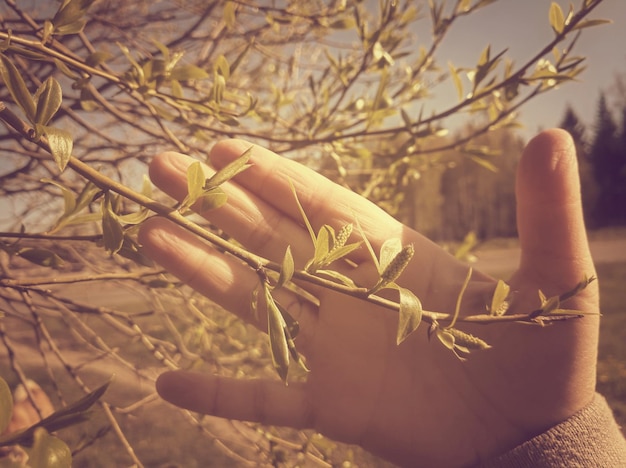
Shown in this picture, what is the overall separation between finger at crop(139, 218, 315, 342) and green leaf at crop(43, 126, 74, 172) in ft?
1.37

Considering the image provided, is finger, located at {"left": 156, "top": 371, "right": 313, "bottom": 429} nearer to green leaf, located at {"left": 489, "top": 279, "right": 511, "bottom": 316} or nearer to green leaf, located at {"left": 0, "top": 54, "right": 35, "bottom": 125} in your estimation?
green leaf, located at {"left": 489, "top": 279, "right": 511, "bottom": 316}

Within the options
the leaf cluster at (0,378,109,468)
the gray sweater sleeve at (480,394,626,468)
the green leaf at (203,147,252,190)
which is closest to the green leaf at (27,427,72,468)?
the leaf cluster at (0,378,109,468)

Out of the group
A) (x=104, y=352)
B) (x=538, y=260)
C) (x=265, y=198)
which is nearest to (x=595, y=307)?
(x=538, y=260)

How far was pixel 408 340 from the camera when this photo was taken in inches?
53.8

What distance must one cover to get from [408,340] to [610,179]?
32796 millimetres

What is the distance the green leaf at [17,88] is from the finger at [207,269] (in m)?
0.43

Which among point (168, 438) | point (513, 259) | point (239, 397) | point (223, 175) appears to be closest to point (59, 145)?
point (223, 175)

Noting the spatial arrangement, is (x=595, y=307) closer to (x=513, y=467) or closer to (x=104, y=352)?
(x=513, y=467)

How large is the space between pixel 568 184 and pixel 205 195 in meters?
0.94

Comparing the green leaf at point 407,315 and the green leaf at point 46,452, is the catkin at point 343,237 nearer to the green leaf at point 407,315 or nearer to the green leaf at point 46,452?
the green leaf at point 407,315

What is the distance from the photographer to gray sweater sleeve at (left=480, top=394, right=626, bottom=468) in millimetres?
1173

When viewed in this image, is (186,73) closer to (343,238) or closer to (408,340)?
(343,238)

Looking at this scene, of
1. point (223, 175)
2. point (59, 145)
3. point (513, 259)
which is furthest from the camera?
point (513, 259)

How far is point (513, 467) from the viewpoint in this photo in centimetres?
119
